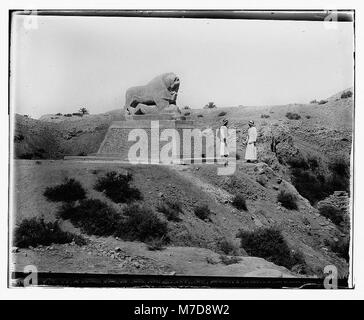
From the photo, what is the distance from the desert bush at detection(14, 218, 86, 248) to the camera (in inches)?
416

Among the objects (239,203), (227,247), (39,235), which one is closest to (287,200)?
(239,203)

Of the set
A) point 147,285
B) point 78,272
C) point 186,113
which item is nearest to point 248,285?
point 147,285

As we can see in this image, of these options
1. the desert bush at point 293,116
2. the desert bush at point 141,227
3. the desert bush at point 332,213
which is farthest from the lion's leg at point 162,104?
the desert bush at point 293,116

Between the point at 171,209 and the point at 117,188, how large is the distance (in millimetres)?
1282

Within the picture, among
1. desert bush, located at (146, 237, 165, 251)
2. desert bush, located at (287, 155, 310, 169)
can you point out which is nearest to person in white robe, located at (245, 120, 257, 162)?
desert bush, located at (287, 155, 310, 169)

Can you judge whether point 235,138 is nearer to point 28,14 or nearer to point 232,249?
point 232,249

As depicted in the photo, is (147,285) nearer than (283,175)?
Yes

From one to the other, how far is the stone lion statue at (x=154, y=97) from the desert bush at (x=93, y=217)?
301 centimetres

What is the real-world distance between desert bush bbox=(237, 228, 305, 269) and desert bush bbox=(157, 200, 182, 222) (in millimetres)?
1414

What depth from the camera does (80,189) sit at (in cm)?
1140

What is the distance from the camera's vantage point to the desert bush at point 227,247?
11.0 m

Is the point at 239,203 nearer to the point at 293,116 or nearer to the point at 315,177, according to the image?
the point at 315,177

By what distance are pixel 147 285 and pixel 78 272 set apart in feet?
4.57

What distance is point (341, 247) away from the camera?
11.4 meters
